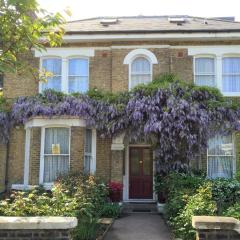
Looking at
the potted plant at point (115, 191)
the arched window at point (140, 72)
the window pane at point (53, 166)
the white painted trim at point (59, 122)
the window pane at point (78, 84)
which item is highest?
the arched window at point (140, 72)

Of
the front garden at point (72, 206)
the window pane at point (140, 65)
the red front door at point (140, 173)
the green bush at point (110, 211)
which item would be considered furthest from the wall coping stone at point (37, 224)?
the window pane at point (140, 65)

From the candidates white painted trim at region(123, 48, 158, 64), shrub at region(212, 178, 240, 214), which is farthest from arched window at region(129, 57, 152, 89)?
shrub at region(212, 178, 240, 214)

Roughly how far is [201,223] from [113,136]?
9.76 meters

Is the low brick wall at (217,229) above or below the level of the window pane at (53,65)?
below

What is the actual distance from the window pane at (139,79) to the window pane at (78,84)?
1928 mm

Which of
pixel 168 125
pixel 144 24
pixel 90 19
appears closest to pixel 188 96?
pixel 168 125

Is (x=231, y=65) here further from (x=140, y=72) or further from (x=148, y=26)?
(x=148, y=26)

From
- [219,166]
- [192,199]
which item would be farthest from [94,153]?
[192,199]

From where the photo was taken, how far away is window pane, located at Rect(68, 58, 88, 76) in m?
18.4

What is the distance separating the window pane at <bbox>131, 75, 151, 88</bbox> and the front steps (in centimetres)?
478

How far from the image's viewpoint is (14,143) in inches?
699

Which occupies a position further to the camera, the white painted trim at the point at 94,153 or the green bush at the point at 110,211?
the white painted trim at the point at 94,153

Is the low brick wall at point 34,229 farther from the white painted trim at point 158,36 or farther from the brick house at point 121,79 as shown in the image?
the white painted trim at point 158,36

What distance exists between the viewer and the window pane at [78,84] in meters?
18.2
